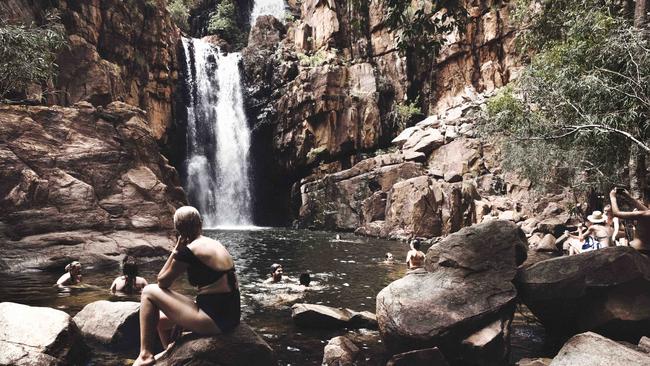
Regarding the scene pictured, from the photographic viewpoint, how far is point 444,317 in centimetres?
650

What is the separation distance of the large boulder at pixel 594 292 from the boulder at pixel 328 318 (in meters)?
3.04

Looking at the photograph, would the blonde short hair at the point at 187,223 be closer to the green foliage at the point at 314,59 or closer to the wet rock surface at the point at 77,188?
the wet rock surface at the point at 77,188

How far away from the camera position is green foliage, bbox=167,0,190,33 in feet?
156

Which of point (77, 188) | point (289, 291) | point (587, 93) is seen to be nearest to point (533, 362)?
point (289, 291)

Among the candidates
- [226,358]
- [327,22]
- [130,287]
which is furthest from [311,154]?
[226,358]

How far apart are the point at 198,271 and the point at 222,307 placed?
562 millimetres

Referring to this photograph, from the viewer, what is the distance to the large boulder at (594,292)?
6469mm

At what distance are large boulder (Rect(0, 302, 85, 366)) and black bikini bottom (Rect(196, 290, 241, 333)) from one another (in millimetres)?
2222

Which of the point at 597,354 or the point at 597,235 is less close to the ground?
the point at 597,235

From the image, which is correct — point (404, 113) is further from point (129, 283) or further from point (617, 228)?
point (129, 283)

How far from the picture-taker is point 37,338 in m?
5.68

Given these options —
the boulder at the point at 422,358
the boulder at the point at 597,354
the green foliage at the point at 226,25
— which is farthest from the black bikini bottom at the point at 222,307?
the green foliage at the point at 226,25

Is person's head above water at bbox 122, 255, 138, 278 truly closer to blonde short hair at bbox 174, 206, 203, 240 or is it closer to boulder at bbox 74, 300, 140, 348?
boulder at bbox 74, 300, 140, 348

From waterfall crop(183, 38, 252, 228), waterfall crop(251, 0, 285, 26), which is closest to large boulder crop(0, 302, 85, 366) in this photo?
waterfall crop(183, 38, 252, 228)
